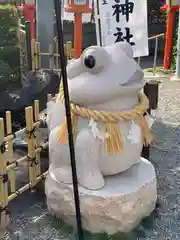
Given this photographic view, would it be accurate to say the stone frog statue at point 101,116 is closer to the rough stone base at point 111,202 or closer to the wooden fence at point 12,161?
the rough stone base at point 111,202

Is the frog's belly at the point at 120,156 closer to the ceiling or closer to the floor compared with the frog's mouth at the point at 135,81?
closer to the floor

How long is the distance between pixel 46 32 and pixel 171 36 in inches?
155

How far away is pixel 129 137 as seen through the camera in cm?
318

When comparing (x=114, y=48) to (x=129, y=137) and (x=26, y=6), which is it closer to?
(x=129, y=137)

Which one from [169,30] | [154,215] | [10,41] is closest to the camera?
[154,215]

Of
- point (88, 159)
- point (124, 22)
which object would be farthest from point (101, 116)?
point (124, 22)

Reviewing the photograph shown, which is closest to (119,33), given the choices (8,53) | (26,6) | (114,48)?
(114,48)

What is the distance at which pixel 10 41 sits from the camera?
887 centimetres

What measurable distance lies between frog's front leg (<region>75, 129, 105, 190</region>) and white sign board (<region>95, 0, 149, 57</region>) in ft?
8.19

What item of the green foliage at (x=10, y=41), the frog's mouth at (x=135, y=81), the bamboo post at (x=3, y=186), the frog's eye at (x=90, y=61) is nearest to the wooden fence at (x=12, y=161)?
the bamboo post at (x=3, y=186)

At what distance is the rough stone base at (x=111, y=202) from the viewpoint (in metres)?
3.08

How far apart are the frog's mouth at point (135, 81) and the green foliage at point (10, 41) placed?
5218mm

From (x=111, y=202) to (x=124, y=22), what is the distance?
3.02 m

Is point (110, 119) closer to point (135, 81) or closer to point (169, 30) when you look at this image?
point (135, 81)
